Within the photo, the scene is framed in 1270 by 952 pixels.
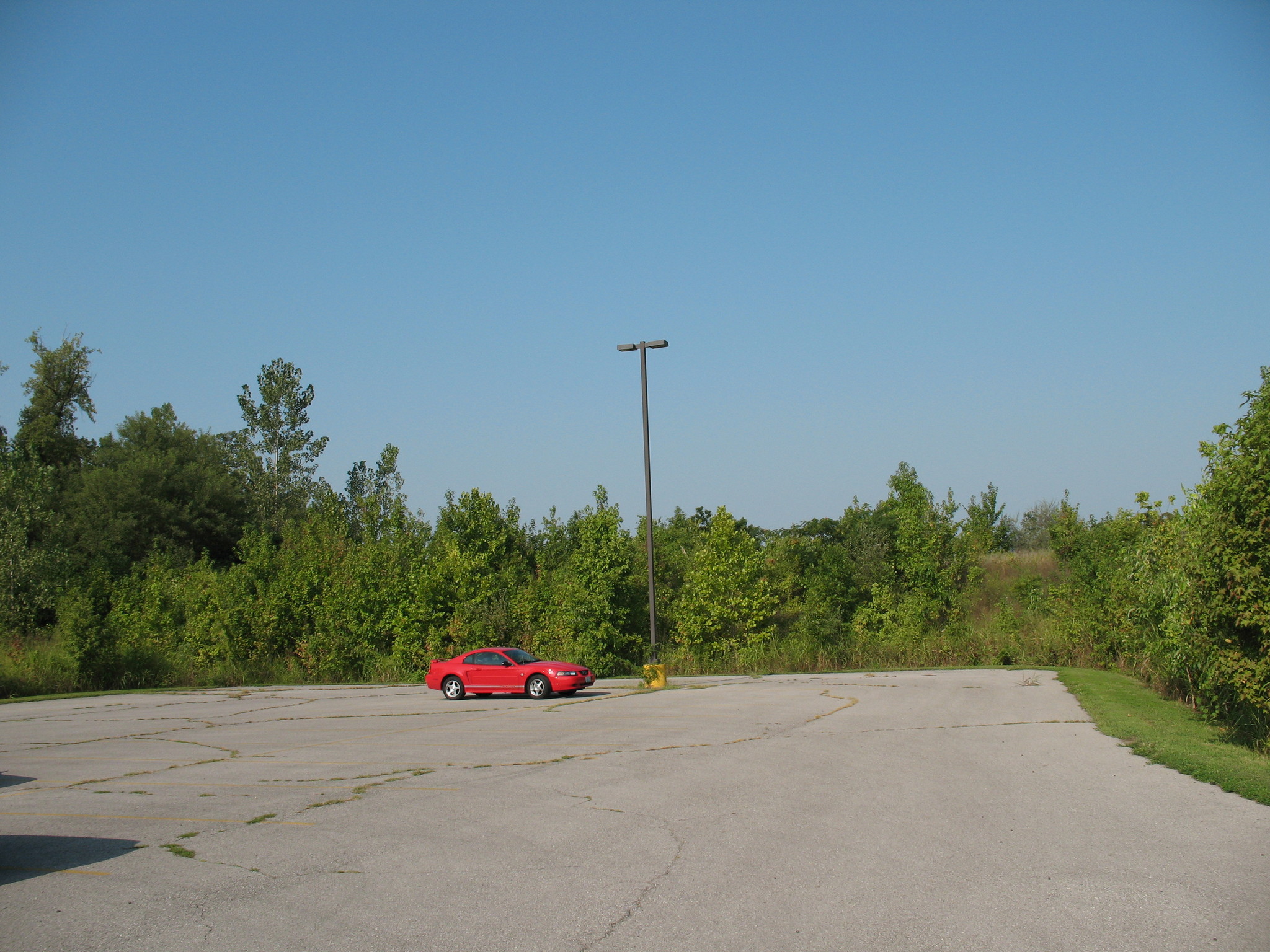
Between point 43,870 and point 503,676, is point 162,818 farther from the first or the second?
point 503,676

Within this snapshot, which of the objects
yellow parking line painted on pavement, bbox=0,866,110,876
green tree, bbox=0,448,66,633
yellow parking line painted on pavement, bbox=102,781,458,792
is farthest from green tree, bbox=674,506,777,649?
yellow parking line painted on pavement, bbox=0,866,110,876

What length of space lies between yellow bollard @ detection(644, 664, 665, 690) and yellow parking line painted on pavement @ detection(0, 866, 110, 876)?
759 inches

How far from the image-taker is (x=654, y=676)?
2578 centimetres

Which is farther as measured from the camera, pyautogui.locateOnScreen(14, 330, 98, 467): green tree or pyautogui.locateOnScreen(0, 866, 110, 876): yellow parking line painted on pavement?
pyautogui.locateOnScreen(14, 330, 98, 467): green tree

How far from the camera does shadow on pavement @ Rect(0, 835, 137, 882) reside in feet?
23.5

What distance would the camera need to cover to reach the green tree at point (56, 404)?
64.9 metres

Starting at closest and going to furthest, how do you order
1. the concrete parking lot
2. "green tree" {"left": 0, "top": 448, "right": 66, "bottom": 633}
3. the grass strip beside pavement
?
1. the concrete parking lot
2. the grass strip beside pavement
3. "green tree" {"left": 0, "top": 448, "right": 66, "bottom": 633}

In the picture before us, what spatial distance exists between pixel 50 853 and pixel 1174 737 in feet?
48.2

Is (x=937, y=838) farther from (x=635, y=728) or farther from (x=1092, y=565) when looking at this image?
(x=1092, y=565)

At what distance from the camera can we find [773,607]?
131ft

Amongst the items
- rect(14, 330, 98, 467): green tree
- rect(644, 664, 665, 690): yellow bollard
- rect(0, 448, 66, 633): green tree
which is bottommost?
rect(644, 664, 665, 690): yellow bollard

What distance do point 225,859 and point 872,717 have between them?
1282 centimetres

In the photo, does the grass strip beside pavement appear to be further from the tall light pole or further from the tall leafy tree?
the tall leafy tree

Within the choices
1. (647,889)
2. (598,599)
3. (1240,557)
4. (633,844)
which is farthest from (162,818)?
(598,599)
